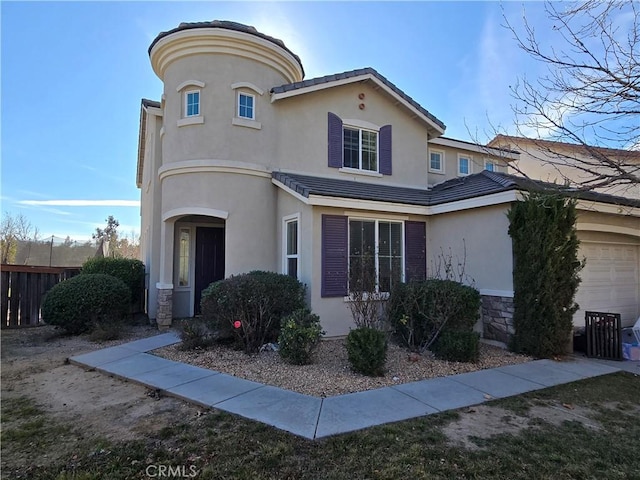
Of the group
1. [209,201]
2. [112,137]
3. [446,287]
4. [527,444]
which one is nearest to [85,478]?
[527,444]

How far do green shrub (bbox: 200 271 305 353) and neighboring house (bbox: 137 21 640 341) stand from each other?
100 centimetres

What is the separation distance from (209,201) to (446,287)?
6.43 m

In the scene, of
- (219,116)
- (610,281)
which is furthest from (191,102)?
(610,281)

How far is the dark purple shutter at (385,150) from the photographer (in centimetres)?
1184

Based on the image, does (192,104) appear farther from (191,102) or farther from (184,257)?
(184,257)

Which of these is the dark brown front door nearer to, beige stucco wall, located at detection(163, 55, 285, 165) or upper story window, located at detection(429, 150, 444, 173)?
beige stucco wall, located at detection(163, 55, 285, 165)

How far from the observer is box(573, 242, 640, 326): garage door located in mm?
9898

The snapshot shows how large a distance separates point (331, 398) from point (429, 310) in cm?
333

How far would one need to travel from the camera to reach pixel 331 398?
516 centimetres

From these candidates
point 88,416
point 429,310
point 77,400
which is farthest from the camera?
point 429,310

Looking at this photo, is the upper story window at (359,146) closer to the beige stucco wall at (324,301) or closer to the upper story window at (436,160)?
the beige stucco wall at (324,301)

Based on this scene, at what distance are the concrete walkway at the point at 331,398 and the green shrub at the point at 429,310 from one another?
1.25 metres

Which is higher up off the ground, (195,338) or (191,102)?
(191,102)

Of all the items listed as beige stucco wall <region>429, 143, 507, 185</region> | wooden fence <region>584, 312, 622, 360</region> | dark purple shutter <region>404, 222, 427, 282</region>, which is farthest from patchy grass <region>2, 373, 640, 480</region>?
beige stucco wall <region>429, 143, 507, 185</region>
